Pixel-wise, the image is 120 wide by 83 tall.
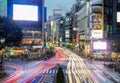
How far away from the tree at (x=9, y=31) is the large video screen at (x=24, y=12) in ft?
129

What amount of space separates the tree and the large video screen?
39.5m

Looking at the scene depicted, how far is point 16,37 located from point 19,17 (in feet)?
152

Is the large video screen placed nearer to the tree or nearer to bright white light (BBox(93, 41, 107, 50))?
bright white light (BBox(93, 41, 107, 50))

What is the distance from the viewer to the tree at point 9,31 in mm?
82494

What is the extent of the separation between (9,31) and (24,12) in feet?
162

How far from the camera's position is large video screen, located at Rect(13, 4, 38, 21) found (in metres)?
135

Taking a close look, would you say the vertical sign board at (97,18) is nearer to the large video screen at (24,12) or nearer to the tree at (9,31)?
the large video screen at (24,12)

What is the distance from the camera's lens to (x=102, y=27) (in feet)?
578

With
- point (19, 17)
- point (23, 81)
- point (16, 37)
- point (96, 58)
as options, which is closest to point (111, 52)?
point (96, 58)

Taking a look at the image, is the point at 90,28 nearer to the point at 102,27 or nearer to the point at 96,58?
the point at 102,27

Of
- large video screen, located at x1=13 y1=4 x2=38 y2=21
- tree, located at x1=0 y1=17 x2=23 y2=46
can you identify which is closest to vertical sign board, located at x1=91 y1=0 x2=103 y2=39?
large video screen, located at x1=13 y1=4 x2=38 y2=21

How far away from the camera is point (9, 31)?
8788 cm

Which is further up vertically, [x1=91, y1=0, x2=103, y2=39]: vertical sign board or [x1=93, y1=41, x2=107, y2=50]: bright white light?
[x1=91, y1=0, x2=103, y2=39]: vertical sign board

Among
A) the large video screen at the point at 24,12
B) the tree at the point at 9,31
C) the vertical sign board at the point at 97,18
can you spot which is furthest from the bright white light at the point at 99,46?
the vertical sign board at the point at 97,18
